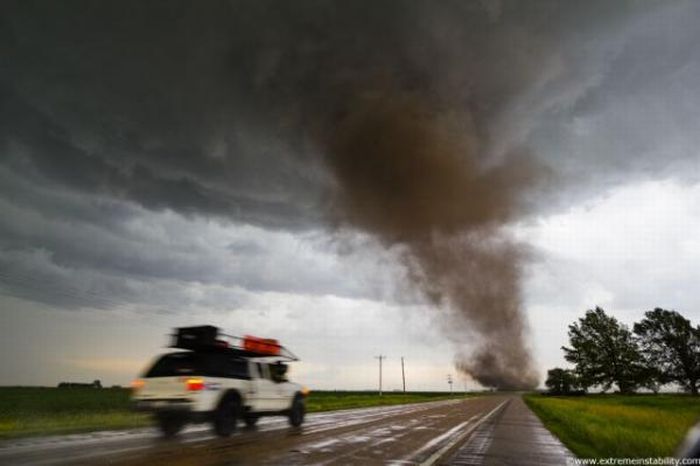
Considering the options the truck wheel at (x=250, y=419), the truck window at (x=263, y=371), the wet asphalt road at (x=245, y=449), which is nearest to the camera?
the wet asphalt road at (x=245, y=449)

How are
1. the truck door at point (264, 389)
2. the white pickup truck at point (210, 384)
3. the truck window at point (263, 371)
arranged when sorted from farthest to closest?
the truck window at point (263, 371) < the truck door at point (264, 389) < the white pickup truck at point (210, 384)

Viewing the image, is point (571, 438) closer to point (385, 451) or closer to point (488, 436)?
point (488, 436)

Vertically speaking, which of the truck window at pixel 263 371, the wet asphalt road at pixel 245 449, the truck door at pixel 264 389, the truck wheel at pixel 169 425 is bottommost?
the wet asphalt road at pixel 245 449

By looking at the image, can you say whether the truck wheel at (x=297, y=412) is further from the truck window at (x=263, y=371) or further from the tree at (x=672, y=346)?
the tree at (x=672, y=346)

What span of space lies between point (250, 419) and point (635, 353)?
83.3m

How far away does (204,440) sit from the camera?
37.6 ft

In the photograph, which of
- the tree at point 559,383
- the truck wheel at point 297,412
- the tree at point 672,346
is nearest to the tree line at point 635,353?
the tree at point 672,346

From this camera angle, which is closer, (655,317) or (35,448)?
(35,448)

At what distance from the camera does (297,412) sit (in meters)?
16.4

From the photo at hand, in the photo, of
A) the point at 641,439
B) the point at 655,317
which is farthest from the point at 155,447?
the point at 655,317

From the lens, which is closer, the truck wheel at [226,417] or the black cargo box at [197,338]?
the truck wheel at [226,417]

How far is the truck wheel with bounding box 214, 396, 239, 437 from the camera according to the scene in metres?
12.1

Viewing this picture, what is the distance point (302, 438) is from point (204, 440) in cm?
254

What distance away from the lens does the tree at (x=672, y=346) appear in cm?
8312
